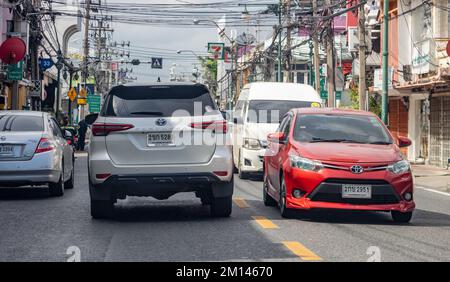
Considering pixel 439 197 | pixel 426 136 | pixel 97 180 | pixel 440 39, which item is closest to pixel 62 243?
pixel 97 180

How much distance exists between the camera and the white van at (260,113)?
20188 millimetres

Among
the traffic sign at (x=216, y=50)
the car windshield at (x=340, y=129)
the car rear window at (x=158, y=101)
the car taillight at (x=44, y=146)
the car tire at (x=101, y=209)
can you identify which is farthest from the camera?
the traffic sign at (x=216, y=50)

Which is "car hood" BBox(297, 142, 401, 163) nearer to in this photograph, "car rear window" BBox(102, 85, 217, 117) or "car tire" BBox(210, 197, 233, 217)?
"car tire" BBox(210, 197, 233, 217)

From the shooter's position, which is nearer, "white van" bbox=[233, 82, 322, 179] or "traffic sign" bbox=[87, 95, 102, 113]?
"white van" bbox=[233, 82, 322, 179]

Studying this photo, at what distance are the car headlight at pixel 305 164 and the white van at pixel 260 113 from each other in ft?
27.8

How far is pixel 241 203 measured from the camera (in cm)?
1425

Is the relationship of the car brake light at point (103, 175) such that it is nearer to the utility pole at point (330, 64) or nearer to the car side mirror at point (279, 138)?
the car side mirror at point (279, 138)

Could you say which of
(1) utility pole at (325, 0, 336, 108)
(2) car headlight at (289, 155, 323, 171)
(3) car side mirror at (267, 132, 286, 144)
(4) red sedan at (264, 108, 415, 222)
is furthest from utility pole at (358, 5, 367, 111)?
(2) car headlight at (289, 155, 323, 171)

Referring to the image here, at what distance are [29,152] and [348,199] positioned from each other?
6.53 m

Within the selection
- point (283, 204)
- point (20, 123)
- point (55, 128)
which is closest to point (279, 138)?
point (283, 204)

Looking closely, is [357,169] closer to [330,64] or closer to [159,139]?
[159,139]

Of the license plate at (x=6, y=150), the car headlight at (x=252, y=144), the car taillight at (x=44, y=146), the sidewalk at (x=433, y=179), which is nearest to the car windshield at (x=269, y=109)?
the car headlight at (x=252, y=144)

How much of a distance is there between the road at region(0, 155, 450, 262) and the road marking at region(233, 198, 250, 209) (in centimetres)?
2

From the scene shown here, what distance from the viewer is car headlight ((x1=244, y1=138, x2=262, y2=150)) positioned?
66.3ft
